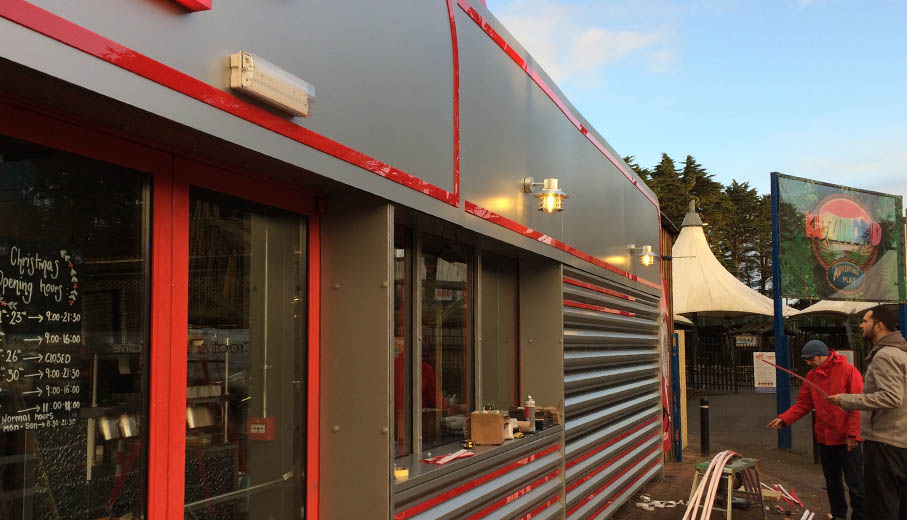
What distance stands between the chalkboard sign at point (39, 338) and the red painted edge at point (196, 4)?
846 millimetres

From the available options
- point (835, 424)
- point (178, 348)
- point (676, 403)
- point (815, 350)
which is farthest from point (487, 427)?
point (676, 403)

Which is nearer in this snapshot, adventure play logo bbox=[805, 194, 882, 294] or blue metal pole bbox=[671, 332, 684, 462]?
blue metal pole bbox=[671, 332, 684, 462]

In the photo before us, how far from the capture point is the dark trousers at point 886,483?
5738 millimetres

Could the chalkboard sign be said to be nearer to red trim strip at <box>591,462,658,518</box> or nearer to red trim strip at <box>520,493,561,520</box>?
red trim strip at <box>520,493,561,520</box>

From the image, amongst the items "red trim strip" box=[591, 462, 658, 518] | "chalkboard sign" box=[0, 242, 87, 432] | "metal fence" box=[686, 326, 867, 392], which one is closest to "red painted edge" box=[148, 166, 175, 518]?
"chalkboard sign" box=[0, 242, 87, 432]

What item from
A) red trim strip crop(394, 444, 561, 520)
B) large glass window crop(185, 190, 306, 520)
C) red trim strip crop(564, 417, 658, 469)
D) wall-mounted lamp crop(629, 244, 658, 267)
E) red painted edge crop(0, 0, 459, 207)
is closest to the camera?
red painted edge crop(0, 0, 459, 207)

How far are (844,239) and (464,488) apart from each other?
39.7ft

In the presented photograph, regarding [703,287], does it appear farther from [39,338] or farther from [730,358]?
[39,338]

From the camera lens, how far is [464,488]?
436cm

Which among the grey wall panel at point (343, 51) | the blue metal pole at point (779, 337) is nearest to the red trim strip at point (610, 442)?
the grey wall panel at point (343, 51)

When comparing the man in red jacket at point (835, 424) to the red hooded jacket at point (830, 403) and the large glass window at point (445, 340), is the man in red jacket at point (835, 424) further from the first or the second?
Answer: the large glass window at point (445, 340)

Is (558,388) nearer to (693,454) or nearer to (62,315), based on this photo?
(62,315)

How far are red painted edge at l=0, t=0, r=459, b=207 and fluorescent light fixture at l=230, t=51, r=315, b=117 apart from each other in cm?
6

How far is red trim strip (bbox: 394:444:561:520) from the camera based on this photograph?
3730mm
